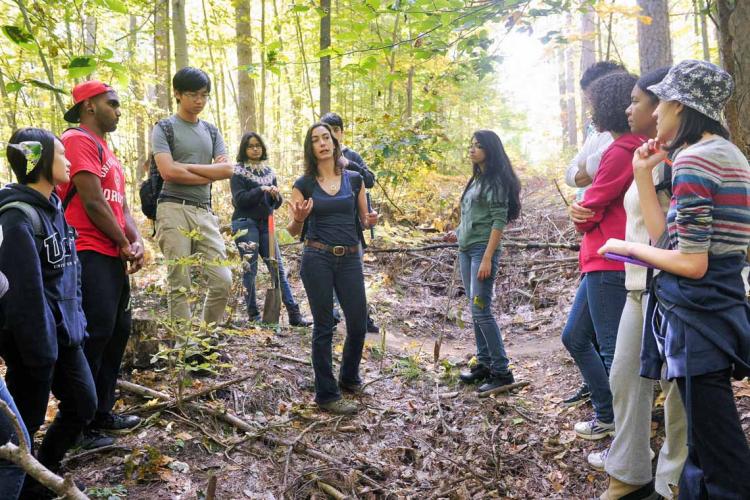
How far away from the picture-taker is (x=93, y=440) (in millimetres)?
3305

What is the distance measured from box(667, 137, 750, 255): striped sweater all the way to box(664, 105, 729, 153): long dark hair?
3.4 inches

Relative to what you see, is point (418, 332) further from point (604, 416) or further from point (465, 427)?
point (604, 416)

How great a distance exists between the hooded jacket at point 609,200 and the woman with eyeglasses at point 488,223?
1.21 meters

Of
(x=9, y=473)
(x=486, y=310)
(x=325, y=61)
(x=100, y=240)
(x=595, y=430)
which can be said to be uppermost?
(x=325, y=61)

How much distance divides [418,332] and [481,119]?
1799 cm

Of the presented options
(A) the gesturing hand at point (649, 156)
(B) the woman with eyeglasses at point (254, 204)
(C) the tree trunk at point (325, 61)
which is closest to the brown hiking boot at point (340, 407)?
(B) the woman with eyeglasses at point (254, 204)

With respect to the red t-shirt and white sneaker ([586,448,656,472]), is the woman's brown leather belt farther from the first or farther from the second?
white sneaker ([586,448,656,472])

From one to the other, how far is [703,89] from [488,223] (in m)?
2.51

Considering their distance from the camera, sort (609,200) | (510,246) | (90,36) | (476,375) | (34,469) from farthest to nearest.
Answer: (90,36)
(510,246)
(476,375)
(609,200)
(34,469)

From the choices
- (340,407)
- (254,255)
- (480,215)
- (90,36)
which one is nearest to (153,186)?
(254,255)

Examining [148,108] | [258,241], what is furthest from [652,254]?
[148,108]

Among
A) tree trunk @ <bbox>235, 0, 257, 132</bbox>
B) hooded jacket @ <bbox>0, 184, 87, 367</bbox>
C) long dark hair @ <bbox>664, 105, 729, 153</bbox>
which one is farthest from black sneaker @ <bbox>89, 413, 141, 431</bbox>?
tree trunk @ <bbox>235, 0, 257, 132</bbox>

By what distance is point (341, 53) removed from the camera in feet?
14.9

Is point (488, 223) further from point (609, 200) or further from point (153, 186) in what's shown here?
point (153, 186)
